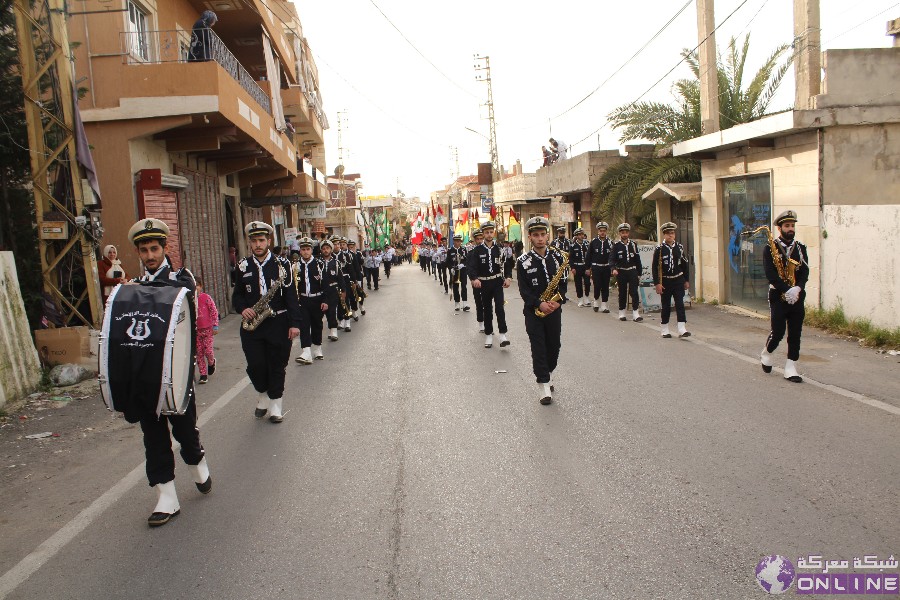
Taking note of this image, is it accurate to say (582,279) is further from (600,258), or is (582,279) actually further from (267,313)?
(267,313)

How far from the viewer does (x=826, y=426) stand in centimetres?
618

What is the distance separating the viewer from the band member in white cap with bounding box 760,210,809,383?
8.04 metres

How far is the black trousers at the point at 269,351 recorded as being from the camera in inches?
281

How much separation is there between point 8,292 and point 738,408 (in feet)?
27.8

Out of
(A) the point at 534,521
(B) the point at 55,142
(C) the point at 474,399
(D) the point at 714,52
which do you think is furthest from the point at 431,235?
(A) the point at 534,521

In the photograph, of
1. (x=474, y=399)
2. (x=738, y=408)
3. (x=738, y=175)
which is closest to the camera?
(x=738, y=408)

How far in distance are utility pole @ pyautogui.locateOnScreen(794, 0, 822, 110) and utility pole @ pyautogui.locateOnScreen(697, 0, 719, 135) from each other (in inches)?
118

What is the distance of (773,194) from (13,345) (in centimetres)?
1298

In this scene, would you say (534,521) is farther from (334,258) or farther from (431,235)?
(431,235)

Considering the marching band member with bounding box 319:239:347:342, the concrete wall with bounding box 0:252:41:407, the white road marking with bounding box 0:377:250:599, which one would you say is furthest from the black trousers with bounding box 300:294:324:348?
the white road marking with bounding box 0:377:250:599

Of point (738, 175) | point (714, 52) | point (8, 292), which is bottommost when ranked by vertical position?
point (8, 292)

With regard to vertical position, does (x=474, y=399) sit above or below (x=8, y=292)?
below

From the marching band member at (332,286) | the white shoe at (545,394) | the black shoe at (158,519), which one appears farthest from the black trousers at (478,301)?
the black shoe at (158,519)
